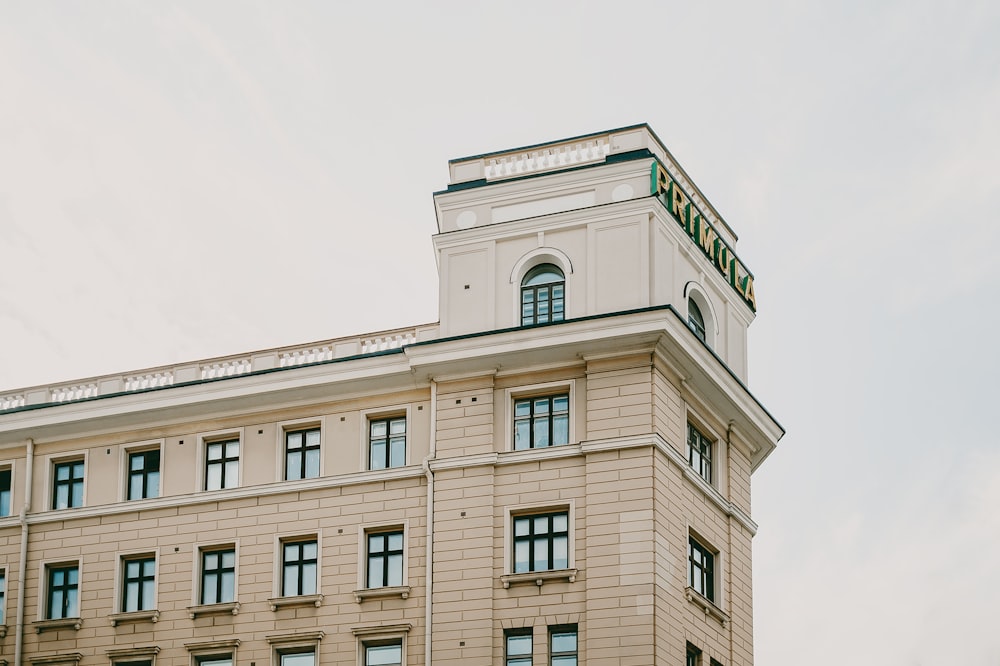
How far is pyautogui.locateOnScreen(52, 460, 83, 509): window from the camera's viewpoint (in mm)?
59219

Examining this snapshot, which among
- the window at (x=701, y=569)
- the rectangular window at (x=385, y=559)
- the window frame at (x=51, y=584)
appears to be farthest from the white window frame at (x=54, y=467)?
the window at (x=701, y=569)

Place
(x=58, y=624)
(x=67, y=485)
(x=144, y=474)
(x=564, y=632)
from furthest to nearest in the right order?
(x=67, y=485)
(x=144, y=474)
(x=58, y=624)
(x=564, y=632)

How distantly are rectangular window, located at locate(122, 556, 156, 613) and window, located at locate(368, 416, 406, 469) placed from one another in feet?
25.5

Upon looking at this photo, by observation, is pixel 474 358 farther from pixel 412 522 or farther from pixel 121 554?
pixel 121 554

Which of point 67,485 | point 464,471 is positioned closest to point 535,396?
point 464,471

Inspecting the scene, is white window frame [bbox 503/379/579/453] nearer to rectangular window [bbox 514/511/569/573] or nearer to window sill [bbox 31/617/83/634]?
rectangular window [bbox 514/511/569/573]

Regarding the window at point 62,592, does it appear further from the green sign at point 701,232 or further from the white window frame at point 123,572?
the green sign at point 701,232

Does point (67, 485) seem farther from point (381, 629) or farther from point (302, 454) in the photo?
point (381, 629)

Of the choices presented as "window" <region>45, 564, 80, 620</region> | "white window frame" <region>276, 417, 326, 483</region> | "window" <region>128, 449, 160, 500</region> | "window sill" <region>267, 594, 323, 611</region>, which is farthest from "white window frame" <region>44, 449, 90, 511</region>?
"window sill" <region>267, 594, 323, 611</region>

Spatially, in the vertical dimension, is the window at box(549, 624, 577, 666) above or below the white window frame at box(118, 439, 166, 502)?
below

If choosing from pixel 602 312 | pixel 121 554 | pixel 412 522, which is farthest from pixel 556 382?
pixel 121 554

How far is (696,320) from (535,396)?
630 centimetres

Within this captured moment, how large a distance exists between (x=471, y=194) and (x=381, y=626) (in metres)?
13.4

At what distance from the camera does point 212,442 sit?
5803 cm
